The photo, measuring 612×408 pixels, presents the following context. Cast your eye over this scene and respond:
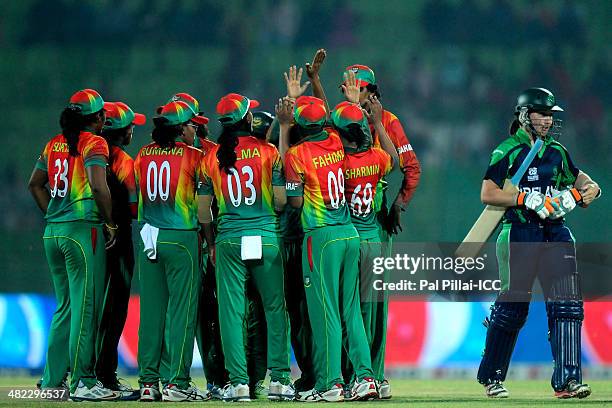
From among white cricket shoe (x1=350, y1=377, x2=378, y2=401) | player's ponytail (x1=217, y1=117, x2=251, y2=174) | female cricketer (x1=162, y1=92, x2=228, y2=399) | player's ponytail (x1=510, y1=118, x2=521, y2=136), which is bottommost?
white cricket shoe (x1=350, y1=377, x2=378, y2=401)

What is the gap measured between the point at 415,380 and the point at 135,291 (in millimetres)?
4004

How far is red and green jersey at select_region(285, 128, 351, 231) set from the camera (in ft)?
23.3

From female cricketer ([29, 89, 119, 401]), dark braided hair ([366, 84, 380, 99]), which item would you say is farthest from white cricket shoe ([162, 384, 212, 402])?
dark braided hair ([366, 84, 380, 99])

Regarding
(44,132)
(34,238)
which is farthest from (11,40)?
(34,238)

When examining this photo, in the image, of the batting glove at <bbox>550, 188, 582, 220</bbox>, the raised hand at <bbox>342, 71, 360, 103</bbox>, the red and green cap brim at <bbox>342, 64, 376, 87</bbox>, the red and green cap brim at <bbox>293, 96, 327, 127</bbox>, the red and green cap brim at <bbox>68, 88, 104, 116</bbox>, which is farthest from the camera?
the red and green cap brim at <bbox>342, 64, 376, 87</bbox>

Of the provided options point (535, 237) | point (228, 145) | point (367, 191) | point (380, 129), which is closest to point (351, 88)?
point (380, 129)

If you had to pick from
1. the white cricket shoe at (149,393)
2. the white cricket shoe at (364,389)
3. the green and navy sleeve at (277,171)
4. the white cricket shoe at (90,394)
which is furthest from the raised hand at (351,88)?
the white cricket shoe at (90,394)

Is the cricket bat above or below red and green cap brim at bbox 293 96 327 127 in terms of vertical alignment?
below

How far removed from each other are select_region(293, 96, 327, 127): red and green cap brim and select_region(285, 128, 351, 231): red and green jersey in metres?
0.13

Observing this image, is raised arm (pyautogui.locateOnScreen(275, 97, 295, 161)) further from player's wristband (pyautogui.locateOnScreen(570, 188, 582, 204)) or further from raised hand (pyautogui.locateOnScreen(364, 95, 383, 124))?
player's wristband (pyautogui.locateOnScreen(570, 188, 582, 204))

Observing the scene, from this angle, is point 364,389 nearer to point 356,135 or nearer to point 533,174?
point 356,135

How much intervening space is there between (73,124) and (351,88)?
6.07 ft

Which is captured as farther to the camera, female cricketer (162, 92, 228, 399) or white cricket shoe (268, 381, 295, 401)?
female cricketer (162, 92, 228, 399)

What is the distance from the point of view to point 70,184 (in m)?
7.54
